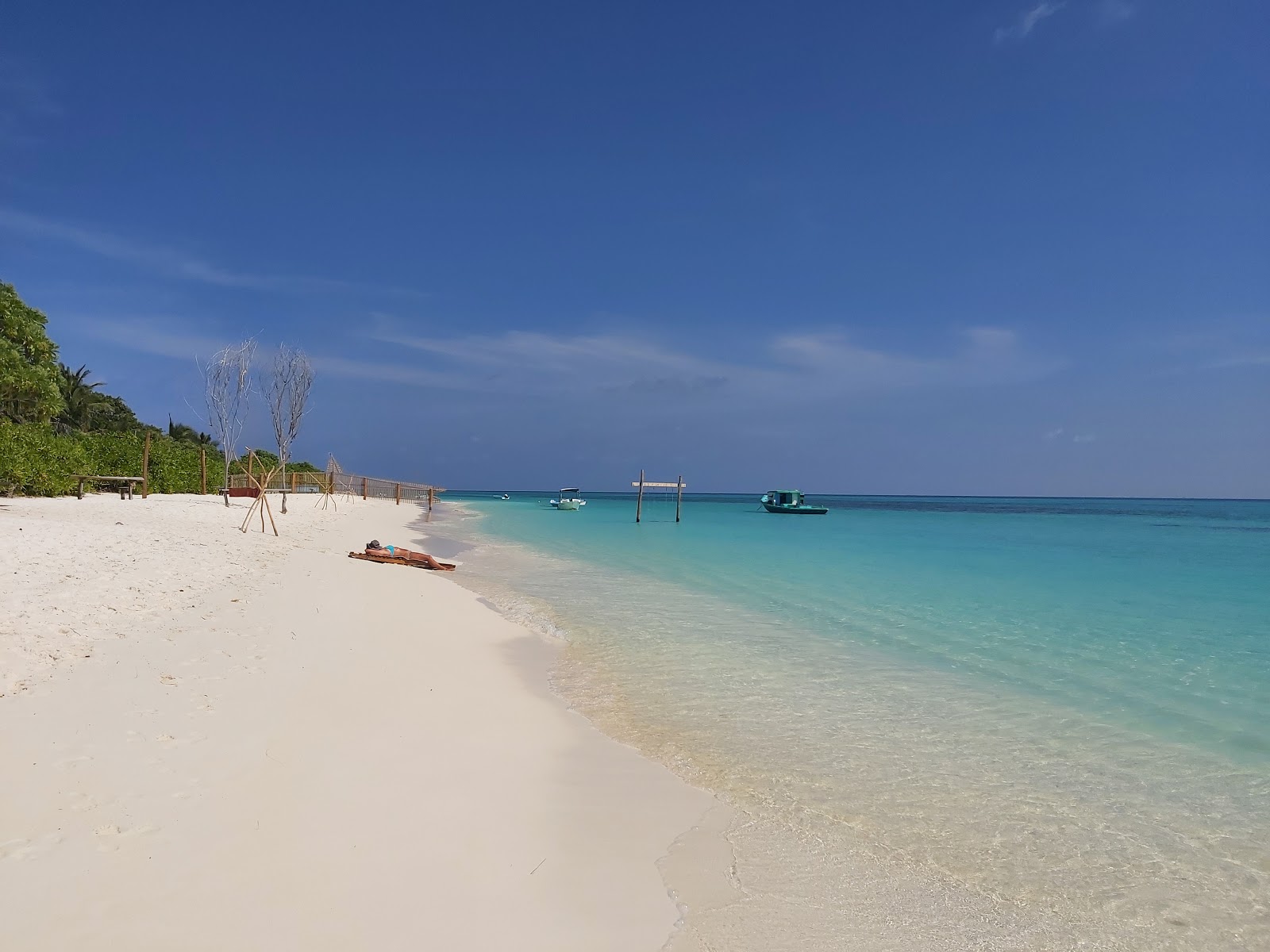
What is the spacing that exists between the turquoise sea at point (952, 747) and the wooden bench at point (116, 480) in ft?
44.7

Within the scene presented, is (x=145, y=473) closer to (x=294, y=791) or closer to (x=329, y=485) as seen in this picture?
(x=329, y=485)

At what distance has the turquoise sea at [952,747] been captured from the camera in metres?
3.54

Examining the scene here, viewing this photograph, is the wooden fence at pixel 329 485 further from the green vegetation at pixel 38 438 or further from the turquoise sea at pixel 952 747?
the turquoise sea at pixel 952 747

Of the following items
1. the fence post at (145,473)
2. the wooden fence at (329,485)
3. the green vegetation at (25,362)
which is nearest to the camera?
the green vegetation at (25,362)

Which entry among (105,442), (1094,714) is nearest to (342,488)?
(105,442)

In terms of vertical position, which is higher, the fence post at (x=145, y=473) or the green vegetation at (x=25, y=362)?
the green vegetation at (x=25, y=362)

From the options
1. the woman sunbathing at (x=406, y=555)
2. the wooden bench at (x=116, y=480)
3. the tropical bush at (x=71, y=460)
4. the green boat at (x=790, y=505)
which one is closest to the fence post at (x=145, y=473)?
the wooden bench at (x=116, y=480)

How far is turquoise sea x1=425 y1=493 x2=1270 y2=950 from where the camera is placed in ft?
11.6

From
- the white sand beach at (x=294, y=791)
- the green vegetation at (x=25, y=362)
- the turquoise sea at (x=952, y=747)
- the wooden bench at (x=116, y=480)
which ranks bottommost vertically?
the turquoise sea at (x=952, y=747)

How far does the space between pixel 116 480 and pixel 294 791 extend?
24819 millimetres

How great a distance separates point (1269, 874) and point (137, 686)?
758 cm

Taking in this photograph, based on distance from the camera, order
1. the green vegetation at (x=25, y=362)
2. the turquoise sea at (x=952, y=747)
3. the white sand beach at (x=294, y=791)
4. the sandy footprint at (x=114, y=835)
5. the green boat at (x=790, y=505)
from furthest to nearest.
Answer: the green boat at (x=790, y=505), the green vegetation at (x=25, y=362), the turquoise sea at (x=952, y=747), the sandy footprint at (x=114, y=835), the white sand beach at (x=294, y=791)

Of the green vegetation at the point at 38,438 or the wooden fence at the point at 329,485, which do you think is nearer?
the green vegetation at the point at 38,438

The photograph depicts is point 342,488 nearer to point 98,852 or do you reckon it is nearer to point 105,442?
point 105,442
